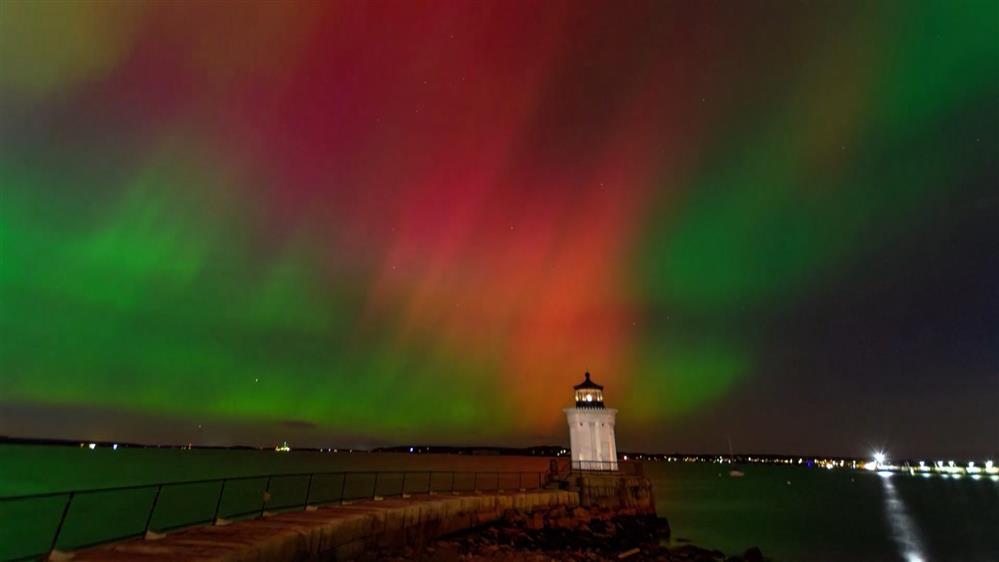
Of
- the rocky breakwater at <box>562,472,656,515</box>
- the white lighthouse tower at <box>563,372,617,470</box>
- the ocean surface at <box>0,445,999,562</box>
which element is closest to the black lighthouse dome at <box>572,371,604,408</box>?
the white lighthouse tower at <box>563,372,617,470</box>

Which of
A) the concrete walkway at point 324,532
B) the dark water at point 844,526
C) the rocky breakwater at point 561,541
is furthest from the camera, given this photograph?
the dark water at point 844,526

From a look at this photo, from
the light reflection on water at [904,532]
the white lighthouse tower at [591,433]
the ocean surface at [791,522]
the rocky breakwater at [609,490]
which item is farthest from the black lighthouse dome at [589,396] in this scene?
the light reflection on water at [904,532]

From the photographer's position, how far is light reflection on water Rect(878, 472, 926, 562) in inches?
1645

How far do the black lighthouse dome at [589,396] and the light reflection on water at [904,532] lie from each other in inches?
1057

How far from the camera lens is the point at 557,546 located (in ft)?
76.0

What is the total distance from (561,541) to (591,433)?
12.4 meters

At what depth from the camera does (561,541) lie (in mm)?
24141

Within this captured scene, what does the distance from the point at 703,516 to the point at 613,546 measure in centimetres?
4217

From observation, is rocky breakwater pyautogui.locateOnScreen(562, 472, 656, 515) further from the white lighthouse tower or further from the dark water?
the dark water

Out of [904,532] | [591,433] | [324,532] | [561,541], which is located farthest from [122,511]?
[904,532]

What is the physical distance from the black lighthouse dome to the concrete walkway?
40.9 feet

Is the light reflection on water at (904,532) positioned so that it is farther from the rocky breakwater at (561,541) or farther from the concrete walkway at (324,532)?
the concrete walkway at (324,532)

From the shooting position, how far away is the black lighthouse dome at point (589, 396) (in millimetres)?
36688

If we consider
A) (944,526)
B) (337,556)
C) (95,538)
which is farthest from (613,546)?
(944,526)
